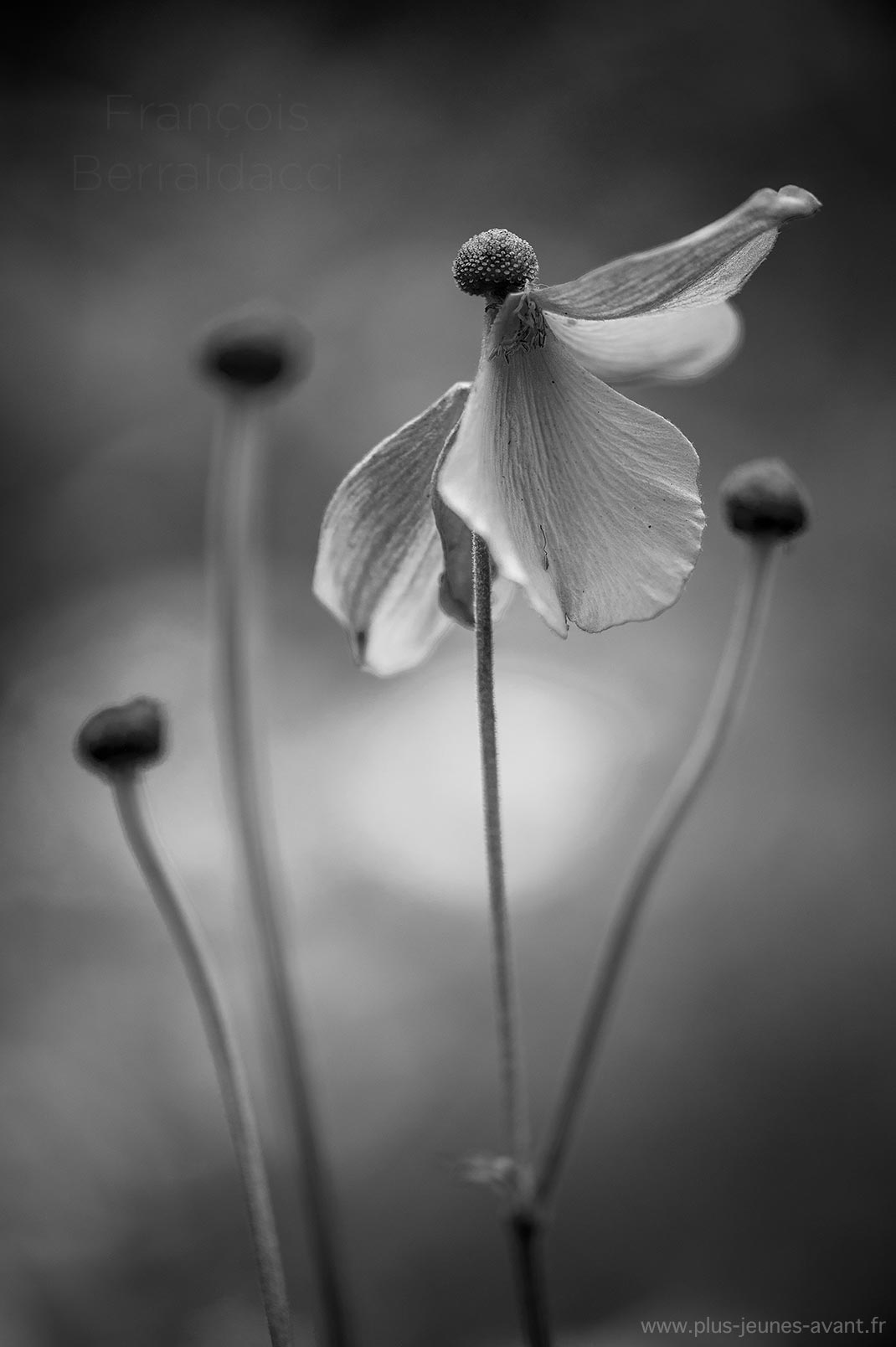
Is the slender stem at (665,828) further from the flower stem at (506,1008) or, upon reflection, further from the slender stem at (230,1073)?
the slender stem at (230,1073)

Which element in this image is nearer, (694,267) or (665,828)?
(694,267)

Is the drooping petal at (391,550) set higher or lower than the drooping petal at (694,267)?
lower

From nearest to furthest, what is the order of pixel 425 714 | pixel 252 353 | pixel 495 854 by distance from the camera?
pixel 495 854
pixel 252 353
pixel 425 714

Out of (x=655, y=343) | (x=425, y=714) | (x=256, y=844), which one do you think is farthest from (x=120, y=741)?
(x=425, y=714)

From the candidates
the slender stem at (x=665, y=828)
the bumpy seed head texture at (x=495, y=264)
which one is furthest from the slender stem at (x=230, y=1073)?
the bumpy seed head texture at (x=495, y=264)

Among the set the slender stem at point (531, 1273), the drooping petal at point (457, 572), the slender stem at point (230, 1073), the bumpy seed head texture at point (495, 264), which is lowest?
the slender stem at point (531, 1273)

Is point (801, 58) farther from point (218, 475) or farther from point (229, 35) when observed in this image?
point (218, 475)

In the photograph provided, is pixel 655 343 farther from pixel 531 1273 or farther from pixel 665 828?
pixel 531 1273
